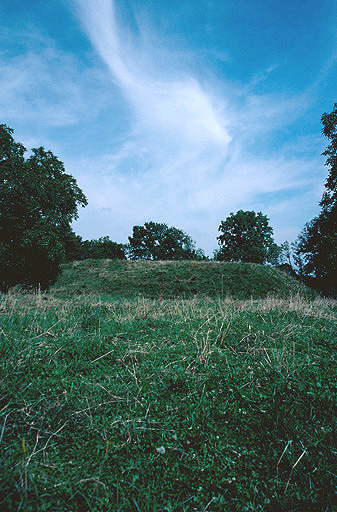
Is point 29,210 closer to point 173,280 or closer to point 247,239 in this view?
point 173,280

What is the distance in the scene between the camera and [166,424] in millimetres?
2502

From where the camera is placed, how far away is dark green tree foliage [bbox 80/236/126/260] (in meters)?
66.1

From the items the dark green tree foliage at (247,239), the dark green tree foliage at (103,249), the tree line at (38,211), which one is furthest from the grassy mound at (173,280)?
the dark green tree foliage at (103,249)

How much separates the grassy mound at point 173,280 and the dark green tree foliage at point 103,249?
36.8 meters

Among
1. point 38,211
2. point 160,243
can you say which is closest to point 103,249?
point 160,243

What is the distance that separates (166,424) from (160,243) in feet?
233

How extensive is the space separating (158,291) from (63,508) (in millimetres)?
20120

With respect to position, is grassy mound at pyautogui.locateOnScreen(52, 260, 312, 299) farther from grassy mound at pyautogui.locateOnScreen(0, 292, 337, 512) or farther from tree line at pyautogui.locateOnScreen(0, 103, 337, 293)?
grassy mound at pyautogui.locateOnScreen(0, 292, 337, 512)

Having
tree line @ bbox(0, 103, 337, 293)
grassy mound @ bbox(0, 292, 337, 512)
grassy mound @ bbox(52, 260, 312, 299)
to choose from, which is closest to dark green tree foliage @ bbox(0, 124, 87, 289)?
tree line @ bbox(0, 103, 337, 293)

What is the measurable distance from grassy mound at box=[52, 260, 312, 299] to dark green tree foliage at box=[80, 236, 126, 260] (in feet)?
121

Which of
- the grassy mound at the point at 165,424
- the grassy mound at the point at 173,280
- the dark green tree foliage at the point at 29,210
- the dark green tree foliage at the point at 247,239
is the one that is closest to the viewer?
the grassy mound at the point at 165,424

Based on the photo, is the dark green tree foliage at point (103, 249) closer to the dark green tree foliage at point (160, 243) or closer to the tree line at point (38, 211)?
the dark green tree foliage at point (160, 243)

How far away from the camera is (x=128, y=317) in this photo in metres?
6.00

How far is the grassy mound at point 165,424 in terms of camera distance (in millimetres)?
1867
